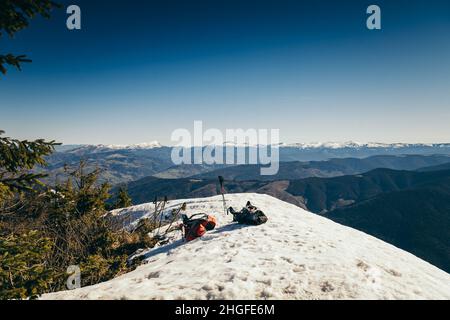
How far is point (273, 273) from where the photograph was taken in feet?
28.8

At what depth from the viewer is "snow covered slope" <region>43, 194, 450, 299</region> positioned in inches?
301

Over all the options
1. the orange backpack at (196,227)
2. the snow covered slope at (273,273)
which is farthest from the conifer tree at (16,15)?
the orange backpack at (196,227)

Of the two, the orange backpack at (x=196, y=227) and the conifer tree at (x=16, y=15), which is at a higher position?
the conifer tree at (x=16, y=15)

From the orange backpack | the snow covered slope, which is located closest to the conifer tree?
the snow covered slope

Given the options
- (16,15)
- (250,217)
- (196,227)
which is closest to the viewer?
(16,15)

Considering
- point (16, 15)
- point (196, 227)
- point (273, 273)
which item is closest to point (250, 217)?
point (196, 227)

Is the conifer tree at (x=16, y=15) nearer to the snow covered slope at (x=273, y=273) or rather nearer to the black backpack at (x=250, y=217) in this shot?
the snow covered slope at (x=273, y=273)

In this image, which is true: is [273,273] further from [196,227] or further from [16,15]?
[16,15]

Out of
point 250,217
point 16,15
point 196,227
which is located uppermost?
point 16,15

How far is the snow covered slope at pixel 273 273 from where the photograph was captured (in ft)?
25.0

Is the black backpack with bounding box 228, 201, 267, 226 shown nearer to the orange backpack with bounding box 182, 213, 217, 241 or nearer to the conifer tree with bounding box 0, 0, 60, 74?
the orange backpack with bounding box 182, 213, 217, 241

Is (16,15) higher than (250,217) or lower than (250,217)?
higher

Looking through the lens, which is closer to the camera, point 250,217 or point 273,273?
point 273,273
